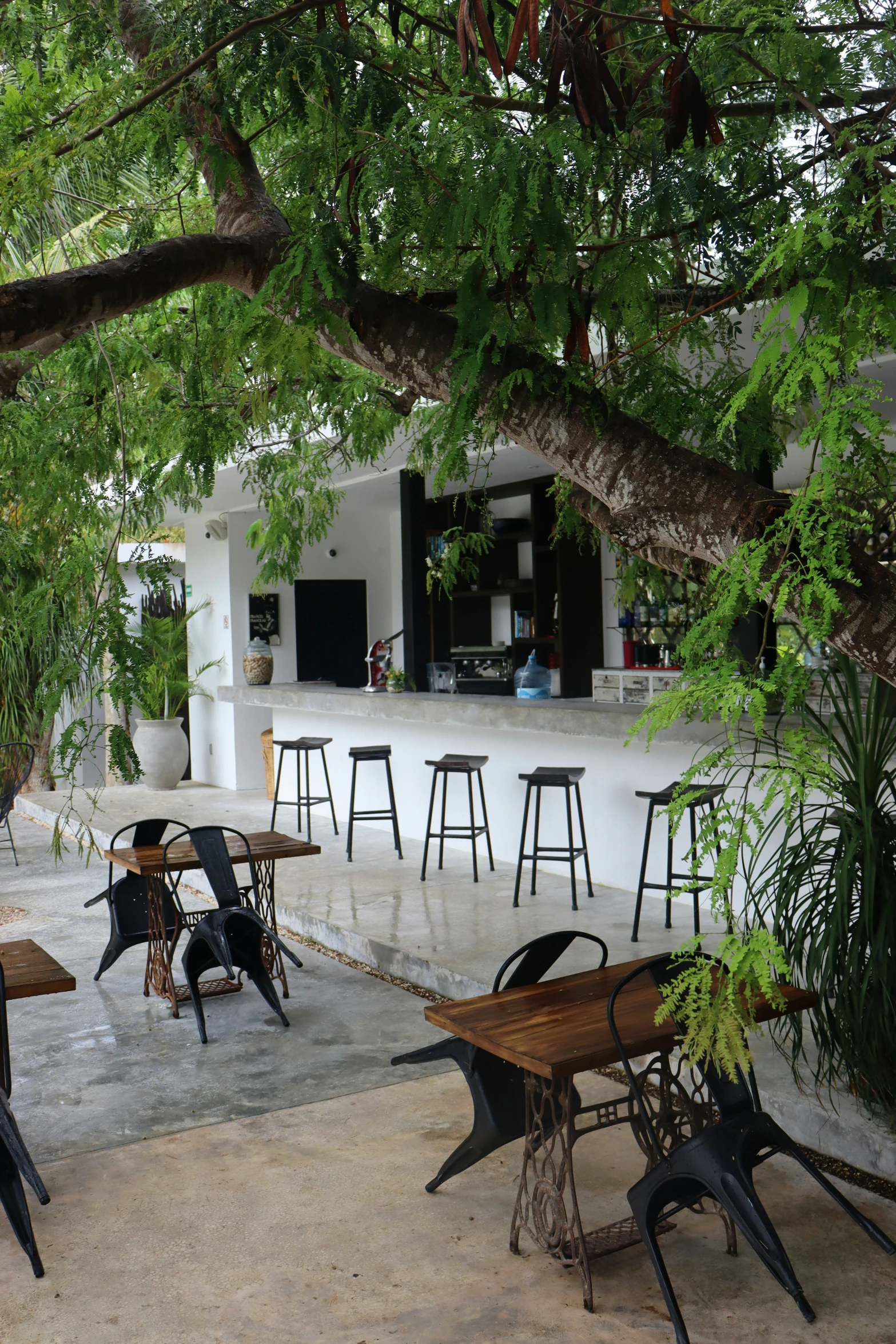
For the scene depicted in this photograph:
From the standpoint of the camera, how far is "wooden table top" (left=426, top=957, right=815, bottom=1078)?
2.61 m

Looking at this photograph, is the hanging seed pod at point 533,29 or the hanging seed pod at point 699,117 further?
the hanging seed pod at point 699,117

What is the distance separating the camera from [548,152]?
2385mm

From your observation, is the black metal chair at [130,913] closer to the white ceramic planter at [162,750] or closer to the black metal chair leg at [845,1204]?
the black metal chair leg at [845,1204]

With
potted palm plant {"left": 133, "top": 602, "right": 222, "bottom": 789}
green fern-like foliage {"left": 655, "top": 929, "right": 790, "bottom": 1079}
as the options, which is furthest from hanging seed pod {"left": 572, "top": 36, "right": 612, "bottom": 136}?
potted palm plant {"left": 133, "top": 602, "right": 222, "bottom": 789}

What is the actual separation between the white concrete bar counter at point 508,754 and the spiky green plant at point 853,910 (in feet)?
6.53

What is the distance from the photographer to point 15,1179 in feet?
9.61

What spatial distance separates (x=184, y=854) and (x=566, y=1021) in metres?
2.74

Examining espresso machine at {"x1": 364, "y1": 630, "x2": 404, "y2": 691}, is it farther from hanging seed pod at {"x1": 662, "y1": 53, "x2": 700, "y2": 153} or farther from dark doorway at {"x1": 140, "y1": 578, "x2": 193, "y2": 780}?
hanging seed pod at {"x1": 662, "y1": 53, "x2": 700, "y2": 153}

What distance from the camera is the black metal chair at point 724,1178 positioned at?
2293mm

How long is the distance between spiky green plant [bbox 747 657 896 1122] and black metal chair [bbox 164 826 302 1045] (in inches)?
87.7

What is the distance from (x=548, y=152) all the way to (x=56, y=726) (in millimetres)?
12604

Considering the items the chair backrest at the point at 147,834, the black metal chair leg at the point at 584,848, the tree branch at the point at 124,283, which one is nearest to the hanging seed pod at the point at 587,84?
the tree branch at the point at 124,283

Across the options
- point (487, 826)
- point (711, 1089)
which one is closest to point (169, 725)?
point (487, 826)

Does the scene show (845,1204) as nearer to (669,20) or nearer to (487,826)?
(669,20)
